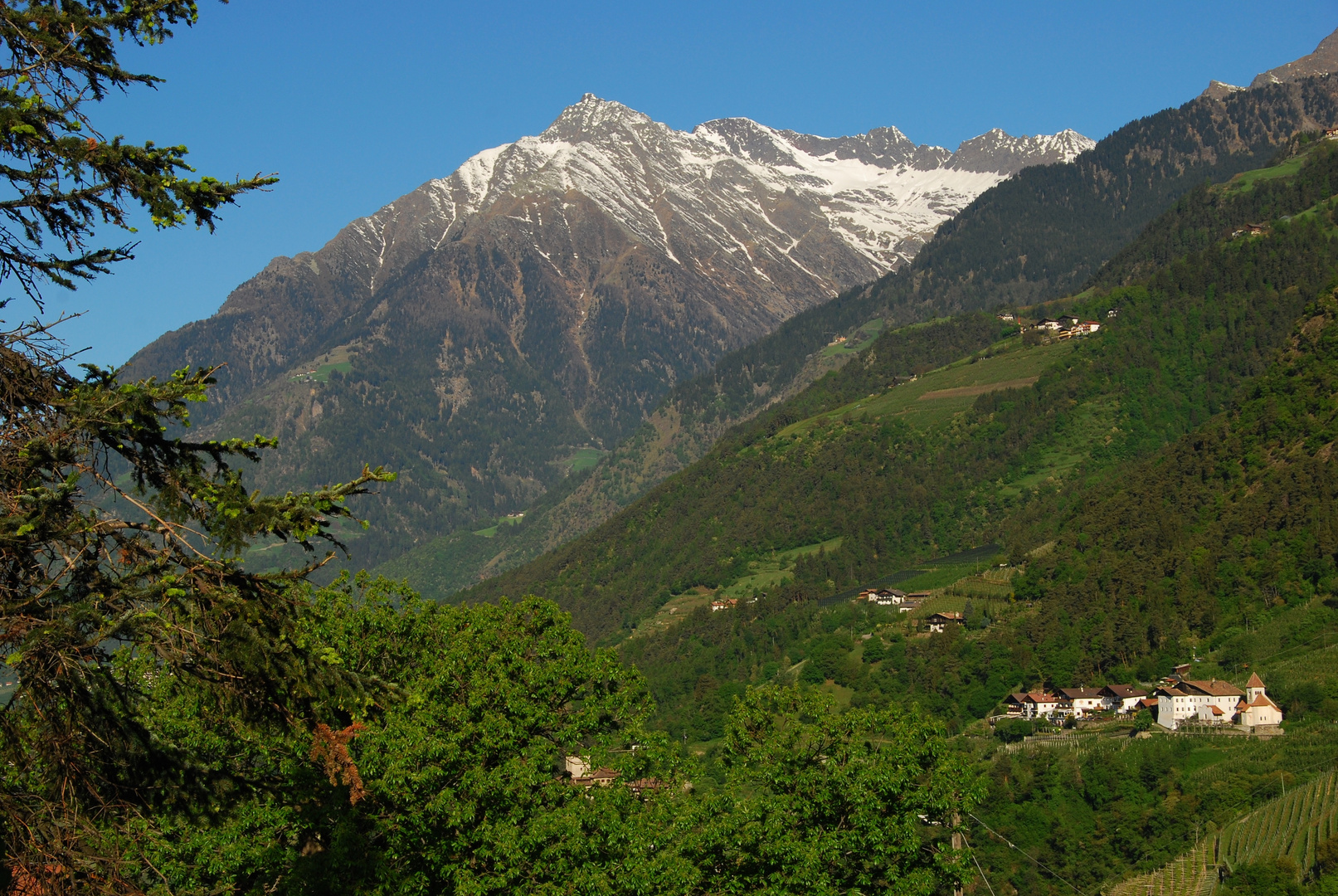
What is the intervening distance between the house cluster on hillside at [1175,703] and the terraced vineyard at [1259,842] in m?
24.6

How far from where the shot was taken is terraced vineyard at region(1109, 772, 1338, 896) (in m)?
83.9

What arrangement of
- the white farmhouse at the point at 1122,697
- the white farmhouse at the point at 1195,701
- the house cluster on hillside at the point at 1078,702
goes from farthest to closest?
Result: the house cluster on hillside at the point at 1078,702 < the white farmhouse at the point at 1122,697 < the white farmhouse at the point at 1195,701

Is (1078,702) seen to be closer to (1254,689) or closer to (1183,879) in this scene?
(1254,689)

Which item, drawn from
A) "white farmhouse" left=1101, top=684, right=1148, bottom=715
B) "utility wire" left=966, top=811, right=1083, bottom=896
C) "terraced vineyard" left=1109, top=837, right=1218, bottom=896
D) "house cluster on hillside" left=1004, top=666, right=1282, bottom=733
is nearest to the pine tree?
"terraced vineyard" left=1109, top=837, right=1218, bottom=896

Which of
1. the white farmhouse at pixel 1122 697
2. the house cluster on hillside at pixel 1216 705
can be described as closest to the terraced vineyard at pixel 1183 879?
the house cluster on hillside at pixel 1216 705

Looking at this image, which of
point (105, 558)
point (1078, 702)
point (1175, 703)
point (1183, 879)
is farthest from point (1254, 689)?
point (105, 558)

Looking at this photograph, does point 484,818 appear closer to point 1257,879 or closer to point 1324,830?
point 1257,879

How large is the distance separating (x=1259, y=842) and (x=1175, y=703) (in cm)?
4538

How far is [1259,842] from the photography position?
8781cm

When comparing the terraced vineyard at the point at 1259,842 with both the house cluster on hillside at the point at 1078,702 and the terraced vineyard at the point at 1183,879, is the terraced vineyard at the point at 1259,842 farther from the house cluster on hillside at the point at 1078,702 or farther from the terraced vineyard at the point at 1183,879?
the house cluster on hillside at the point at 1078,702

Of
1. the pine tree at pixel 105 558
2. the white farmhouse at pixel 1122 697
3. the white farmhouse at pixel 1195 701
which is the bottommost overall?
the white farmhouse at pixel 1122 697

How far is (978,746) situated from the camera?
441ft

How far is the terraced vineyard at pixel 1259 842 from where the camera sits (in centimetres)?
8388

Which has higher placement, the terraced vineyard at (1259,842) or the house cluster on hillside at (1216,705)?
the terraced vineyard at (1259,842)
